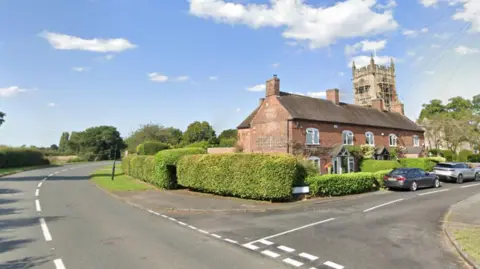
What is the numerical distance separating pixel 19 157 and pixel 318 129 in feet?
143

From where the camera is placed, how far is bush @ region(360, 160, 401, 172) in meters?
28.3

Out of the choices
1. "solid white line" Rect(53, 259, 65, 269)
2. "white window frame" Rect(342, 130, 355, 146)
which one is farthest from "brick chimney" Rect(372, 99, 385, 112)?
"solid white line" Rect(53, 259, 65, 269)

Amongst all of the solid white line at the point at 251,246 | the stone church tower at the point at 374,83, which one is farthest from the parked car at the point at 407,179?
the stone church tower at the point at 374,83

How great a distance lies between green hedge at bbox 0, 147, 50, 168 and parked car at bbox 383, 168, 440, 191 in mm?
48255

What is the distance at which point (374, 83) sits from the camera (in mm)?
78312

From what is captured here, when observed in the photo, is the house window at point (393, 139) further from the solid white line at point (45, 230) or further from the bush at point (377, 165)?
the solid white line at point (45, 230)

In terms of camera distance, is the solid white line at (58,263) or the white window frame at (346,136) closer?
the solid white line at (58,263)

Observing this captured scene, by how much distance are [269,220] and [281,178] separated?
170 inches

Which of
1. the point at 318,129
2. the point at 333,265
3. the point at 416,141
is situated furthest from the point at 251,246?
the point at 416,141

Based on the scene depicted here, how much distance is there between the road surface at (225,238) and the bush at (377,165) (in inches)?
559

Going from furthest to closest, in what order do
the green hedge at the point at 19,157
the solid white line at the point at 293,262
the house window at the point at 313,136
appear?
1. the green hedge at the point at 19,157
2. the house window at the point at 313,136
3. the solid white line at the point at 293,262

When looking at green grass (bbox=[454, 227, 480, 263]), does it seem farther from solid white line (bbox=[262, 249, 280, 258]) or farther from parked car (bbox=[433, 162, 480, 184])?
parked car (bbox=[433, 162, 480, 184])

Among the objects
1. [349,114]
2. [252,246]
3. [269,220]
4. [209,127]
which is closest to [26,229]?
[252,246]

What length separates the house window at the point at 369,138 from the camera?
34.6m
